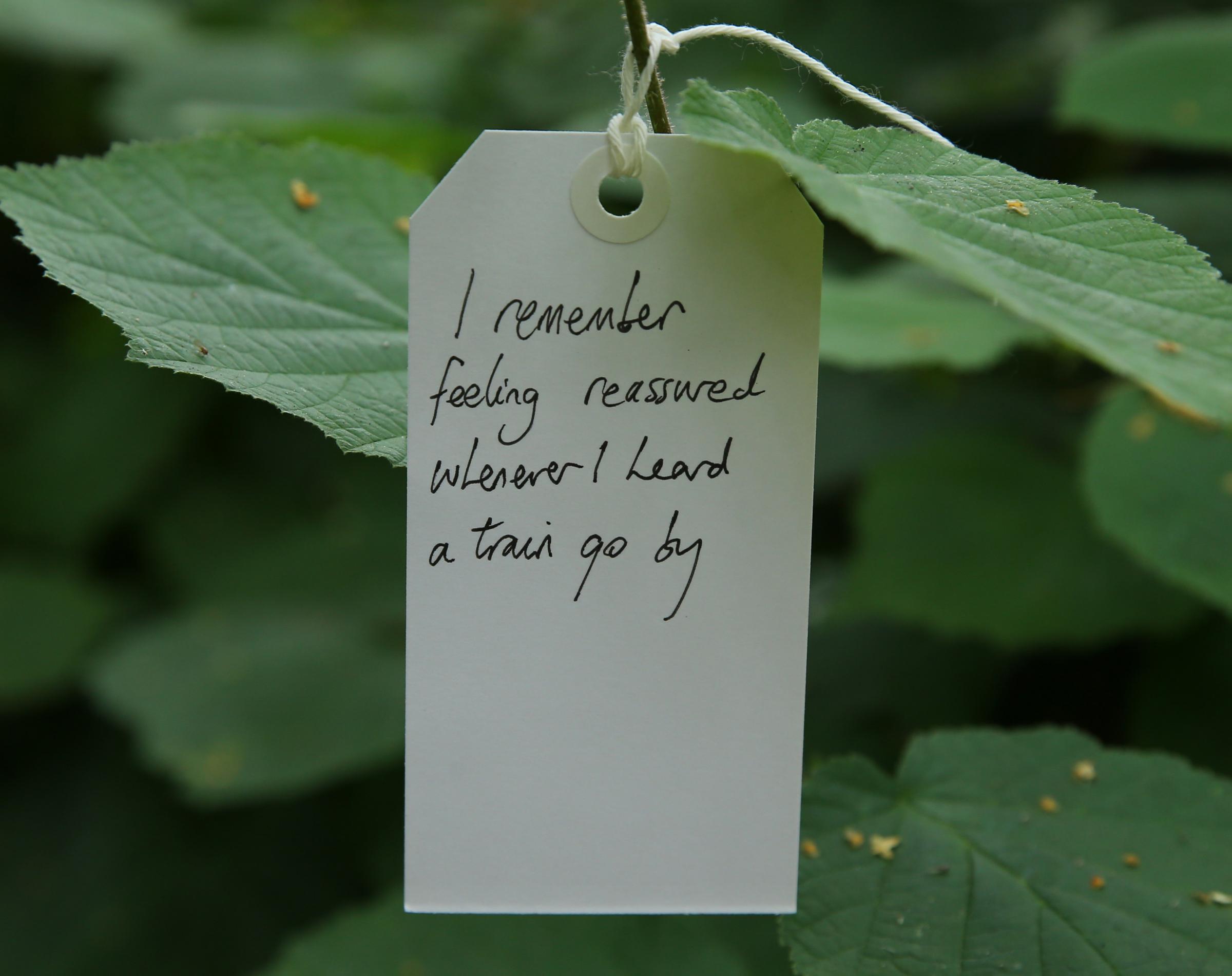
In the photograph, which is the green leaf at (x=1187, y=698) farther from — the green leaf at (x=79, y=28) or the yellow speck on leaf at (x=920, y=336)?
the green leaf at (x=79, y=28)

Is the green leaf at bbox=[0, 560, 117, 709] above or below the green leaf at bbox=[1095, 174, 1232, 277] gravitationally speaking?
below

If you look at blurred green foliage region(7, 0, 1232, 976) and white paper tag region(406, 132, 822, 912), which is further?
blurred green foliage region(7, 0, 1232, 976)

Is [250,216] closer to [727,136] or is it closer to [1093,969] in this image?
[727,136]

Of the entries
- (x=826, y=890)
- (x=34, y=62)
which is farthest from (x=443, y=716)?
(x=34, y=62)

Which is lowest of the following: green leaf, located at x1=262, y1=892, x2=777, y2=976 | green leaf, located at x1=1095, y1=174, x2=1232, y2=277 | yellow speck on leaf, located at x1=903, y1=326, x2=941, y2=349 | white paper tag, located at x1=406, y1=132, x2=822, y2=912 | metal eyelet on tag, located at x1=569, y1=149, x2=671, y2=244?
green leaf, located at x1=262, y1=892, x2=777, y2=976

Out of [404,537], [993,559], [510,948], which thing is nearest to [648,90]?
[510,948]

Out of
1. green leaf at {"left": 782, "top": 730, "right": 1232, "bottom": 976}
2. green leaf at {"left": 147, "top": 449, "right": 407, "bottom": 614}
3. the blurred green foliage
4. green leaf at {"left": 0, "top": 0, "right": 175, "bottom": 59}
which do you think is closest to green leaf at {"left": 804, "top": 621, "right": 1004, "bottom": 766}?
the blurred green foliage

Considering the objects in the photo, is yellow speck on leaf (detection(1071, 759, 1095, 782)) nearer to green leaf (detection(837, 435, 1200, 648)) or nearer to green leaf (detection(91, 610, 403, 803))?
green leaf (detection(837, 435, 1200, 648))
